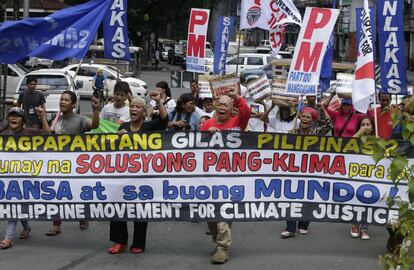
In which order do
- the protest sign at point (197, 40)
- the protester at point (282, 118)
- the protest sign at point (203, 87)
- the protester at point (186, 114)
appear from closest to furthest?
1. the protester at point (282, 118)
2. the protester at point (186, 114)
3. the protest sign at point (203, 87)
4. the protest sign at point (197, 40)

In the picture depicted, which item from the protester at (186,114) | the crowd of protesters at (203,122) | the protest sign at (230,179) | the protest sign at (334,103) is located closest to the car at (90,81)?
the protest sign at (334,103)

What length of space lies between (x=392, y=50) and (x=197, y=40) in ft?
21.4

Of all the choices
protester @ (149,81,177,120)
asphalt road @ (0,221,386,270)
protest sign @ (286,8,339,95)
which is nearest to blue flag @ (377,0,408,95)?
protest sign @ (286,8,339,95)

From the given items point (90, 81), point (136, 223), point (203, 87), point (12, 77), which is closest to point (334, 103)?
point (203, 87)

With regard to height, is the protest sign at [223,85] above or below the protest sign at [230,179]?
above

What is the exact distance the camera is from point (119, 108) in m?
8.91

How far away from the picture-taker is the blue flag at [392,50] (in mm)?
9156

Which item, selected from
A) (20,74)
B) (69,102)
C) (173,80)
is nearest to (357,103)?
→ (69,102)

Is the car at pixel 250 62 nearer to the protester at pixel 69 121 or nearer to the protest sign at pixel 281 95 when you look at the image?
the protest sign at pixel 281 95

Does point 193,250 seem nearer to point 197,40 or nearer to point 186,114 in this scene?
point 186,114

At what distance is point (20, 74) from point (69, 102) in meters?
17.8

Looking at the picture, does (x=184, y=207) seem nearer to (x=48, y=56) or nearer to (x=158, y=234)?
(x=158, y=234)

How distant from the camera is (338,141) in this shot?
7.24 meters

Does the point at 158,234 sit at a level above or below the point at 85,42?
below
